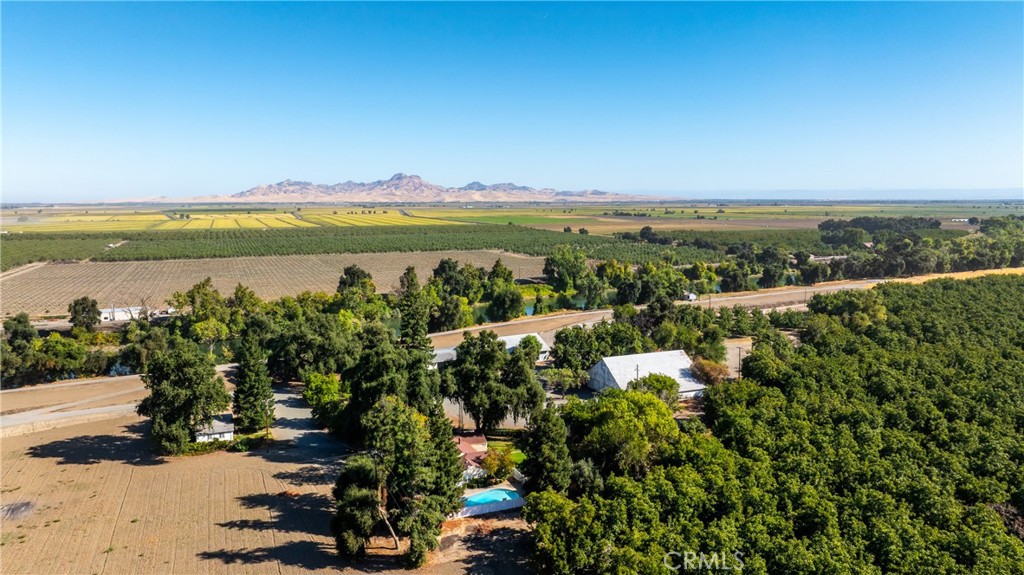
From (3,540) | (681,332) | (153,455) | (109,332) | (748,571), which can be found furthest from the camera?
(109,332)

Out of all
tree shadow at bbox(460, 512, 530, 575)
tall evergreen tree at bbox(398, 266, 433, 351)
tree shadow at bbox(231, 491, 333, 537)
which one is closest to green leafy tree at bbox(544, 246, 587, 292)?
tall evergreen tree at bbox(398, 266, 433, 351)

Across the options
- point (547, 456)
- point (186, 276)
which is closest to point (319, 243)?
point (186, 276)

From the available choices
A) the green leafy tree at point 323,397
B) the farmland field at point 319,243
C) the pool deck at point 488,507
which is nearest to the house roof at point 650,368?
the pool deck at point 488,507

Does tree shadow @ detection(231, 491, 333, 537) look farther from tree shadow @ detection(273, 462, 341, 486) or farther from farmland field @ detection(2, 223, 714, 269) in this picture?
farmland field @ detection(2, 223, 714, 269)

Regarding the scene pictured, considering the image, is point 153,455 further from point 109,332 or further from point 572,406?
point 109,332

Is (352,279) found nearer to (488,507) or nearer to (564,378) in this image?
(564,378)

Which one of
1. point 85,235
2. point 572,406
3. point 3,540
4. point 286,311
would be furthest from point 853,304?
point 85,235
